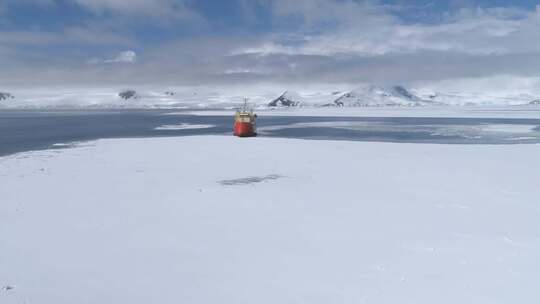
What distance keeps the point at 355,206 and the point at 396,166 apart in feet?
31.2

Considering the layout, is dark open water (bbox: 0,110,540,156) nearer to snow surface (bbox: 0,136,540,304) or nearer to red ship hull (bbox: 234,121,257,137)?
red ship hull (bbox: 234,121,257,137)

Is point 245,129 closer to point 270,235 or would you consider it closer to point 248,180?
point 248,180

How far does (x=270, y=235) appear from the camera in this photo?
11.3 m

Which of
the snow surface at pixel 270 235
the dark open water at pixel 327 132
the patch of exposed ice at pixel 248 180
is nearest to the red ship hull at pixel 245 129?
the dark open water at pixel 327 132

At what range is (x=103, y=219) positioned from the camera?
12.7 meters

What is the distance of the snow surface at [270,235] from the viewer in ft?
27.0

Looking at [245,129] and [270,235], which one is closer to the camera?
[270,235]

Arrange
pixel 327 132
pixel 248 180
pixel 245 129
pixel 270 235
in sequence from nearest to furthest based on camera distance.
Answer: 1. pixel 270 235
2. pixel 248 180
3. pixel 245 129
4. pixel 327 132

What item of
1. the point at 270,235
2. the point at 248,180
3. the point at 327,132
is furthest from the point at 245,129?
the point at 270,235

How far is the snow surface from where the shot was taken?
27.0 feet

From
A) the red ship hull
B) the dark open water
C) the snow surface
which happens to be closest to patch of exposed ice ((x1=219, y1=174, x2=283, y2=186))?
the snow surface

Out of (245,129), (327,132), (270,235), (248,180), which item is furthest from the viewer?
(327,132)

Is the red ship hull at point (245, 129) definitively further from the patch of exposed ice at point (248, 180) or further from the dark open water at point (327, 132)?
the patch of exposed ice at point (248, 180)

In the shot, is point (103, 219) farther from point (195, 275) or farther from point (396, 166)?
point (396, 166)
